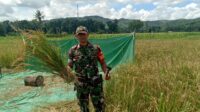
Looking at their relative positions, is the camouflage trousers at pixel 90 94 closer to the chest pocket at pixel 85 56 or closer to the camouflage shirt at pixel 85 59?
the camouflage shirt at pixel 85 59

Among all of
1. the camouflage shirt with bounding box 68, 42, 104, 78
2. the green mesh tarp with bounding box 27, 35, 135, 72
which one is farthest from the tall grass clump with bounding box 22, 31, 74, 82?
the green mesh tarp with bounding box 27, 35, 135, 72

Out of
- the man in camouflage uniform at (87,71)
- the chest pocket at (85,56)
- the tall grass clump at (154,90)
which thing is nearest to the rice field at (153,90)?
the tall grass clump at (154,90)

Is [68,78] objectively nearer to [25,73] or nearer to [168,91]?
[168,91]

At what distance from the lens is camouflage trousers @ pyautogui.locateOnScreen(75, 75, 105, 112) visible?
453cm

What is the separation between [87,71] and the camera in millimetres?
4469

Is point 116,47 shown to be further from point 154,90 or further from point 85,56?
point 85,56

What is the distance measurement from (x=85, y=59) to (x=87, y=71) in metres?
0.17

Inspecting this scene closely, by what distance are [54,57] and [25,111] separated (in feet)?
6.41

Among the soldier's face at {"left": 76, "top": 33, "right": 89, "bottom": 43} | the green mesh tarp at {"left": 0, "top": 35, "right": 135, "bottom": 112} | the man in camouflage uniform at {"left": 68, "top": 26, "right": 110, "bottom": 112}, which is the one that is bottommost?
the green mesh tarp at {"left": 0, "top": 35, "right": 135, "bottom": 112}

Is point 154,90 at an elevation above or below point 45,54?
below

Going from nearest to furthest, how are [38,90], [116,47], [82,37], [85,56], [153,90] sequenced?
[82,37] < [85,56] < [153,90] < [38,90] < [116,47]

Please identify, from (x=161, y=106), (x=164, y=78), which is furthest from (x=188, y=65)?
(x=161, y=106)

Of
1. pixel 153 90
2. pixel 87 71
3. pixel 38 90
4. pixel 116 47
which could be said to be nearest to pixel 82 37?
pixel 87 71

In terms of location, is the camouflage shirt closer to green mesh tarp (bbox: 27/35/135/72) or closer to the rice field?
the rice field
